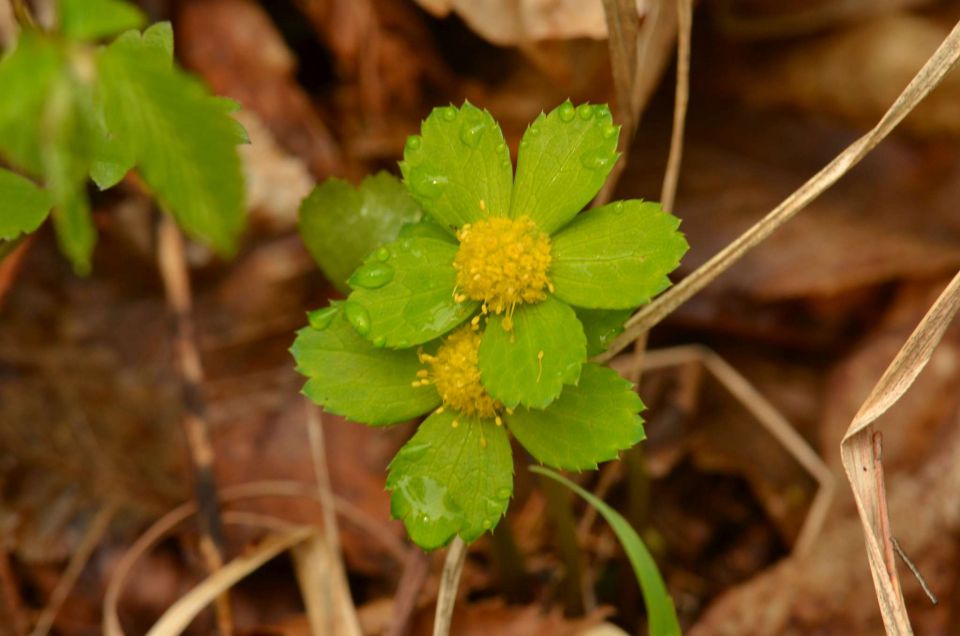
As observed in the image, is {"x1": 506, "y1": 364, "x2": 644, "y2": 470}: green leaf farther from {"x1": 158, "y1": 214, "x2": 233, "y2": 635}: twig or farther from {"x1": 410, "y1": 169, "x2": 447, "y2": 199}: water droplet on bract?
{"x1": 158, "y1": 214, "x2": 233, "y2": 635}: twig

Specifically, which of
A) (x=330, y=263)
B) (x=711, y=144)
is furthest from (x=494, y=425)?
(x=711, y=144)

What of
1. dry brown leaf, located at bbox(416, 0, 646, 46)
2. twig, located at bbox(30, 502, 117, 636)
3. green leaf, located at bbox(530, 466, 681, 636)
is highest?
dry brown leaf, located at bbox(416, 0, 646, 46)

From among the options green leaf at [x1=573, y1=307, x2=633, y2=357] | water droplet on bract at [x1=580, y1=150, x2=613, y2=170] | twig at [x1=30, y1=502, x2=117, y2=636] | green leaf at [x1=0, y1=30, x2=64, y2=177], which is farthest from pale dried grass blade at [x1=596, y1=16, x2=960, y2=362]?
twig at [x1=30, y1=502, x2=117, y2=636]

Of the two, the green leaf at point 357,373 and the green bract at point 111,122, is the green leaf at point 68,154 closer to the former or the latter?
the green bract at point 111,122

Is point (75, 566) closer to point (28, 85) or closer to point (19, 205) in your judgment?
point (19, 205)

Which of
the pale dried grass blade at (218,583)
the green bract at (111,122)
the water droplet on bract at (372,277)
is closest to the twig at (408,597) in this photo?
the pale dried grass blade at (218,583)

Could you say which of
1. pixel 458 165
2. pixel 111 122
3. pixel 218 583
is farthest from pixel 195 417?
pixel 111 122

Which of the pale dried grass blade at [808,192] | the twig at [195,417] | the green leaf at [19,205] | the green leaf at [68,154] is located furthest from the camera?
the twig at [195,417]

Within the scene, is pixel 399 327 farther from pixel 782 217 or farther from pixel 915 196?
pixel 915 196
